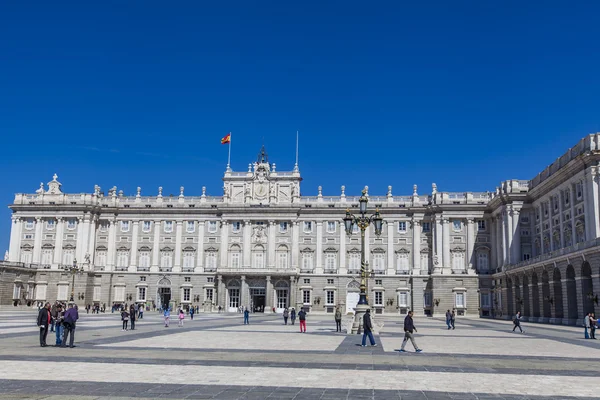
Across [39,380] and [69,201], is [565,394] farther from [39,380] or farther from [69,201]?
[69,201]

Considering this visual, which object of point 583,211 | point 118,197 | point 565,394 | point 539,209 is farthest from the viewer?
point 118,197

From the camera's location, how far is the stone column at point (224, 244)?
8224 centimetres

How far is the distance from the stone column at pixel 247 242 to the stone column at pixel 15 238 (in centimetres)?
3300

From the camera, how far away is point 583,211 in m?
52.2

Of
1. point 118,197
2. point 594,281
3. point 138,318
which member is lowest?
point 138,318

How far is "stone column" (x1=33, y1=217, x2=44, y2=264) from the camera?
83250 mm

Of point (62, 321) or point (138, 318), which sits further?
point (138, 318)

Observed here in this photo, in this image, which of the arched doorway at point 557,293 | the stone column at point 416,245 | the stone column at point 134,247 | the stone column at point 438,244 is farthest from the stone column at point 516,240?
the stone column at point 134,247

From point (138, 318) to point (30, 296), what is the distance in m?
36.3

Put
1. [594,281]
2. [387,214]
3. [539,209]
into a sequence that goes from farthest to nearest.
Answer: [387,214] < [539,209] < [594,281]

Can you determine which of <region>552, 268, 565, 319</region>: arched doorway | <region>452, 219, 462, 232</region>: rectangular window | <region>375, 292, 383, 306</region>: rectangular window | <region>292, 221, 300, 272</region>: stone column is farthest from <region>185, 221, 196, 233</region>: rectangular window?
<region>552, 268, 565, 319</region>: arched doorway

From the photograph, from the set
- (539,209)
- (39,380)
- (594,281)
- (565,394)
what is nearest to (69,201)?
(539,209)

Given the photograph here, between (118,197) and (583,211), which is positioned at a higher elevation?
(118,197)

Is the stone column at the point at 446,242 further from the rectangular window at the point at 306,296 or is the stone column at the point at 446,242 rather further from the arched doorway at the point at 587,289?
the arched doorway at the point at 587,289
